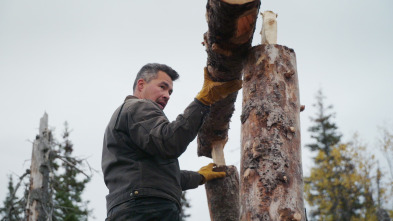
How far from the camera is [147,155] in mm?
2904

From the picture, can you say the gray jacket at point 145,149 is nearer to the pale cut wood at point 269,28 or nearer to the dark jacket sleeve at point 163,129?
the dark jacket sleeve at point 163,129

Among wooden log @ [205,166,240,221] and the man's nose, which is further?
wooden log @ [205,166,240,221]

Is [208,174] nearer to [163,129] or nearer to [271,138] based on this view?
[271,138]

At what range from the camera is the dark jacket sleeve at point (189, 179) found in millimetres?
4207

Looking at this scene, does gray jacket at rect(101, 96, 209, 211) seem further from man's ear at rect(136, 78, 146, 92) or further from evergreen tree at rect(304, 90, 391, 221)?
evergreen tree at rect(304, 90, 391, 221)

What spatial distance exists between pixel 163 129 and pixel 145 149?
206 mm

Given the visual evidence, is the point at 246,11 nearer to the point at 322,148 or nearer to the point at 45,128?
the point at 45,128

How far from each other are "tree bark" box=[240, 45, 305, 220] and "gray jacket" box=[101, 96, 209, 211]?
1.46ft

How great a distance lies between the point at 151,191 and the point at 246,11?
152cm

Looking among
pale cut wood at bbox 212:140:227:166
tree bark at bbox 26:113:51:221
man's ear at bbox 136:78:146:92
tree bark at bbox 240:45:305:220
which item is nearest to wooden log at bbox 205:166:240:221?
pale cut wood at bbox 212:140:227:166

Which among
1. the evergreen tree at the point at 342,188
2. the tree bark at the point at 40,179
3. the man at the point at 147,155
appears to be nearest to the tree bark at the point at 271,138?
the man at the point at 147,155

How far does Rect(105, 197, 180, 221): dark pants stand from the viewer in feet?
8.90

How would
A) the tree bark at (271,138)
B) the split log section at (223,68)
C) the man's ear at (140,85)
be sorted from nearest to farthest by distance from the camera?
the tree bark at (271,138) < the split log section at (223,68) < the man's ear at (140,85)

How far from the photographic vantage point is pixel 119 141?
2984 mm
